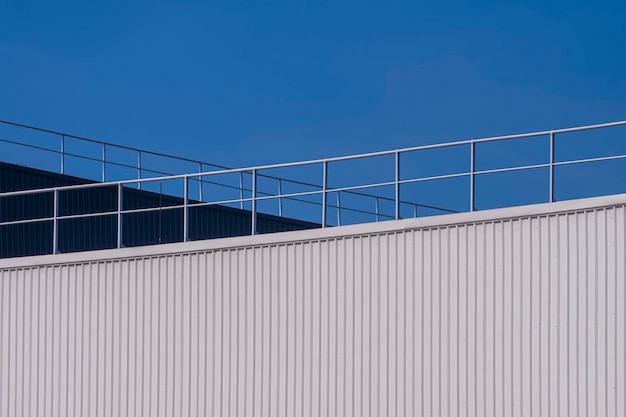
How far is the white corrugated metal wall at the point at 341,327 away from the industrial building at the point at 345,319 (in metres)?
0.03

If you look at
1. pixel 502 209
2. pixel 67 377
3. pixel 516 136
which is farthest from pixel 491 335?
pixel 67 377

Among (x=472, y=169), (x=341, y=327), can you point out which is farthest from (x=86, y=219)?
(x=472, y=169)

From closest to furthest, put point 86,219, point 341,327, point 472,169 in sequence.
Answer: point 472,169 < point 341,327 < point 86,219

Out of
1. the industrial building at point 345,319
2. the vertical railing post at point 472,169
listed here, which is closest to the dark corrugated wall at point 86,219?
the industrial building at point 345,319

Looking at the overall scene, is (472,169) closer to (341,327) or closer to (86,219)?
(341,327)

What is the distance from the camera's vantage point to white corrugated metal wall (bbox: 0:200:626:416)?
18.9 meters

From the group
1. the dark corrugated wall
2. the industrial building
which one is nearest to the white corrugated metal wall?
the industrial building

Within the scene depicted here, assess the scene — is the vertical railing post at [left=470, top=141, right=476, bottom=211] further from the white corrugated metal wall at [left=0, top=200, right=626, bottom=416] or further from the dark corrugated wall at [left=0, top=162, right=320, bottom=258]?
the dark corrugated wall at [left=0, top=162, right=320, bottom=258]

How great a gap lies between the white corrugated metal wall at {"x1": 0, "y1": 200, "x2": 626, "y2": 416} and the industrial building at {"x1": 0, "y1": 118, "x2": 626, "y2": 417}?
0.03m

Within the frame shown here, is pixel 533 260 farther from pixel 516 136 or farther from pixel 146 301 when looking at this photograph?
pixel 146 301

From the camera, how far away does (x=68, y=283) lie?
24734mm

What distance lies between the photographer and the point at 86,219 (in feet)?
109

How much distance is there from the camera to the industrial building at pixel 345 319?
1894 cm

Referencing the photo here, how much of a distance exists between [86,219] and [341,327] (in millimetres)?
13814
